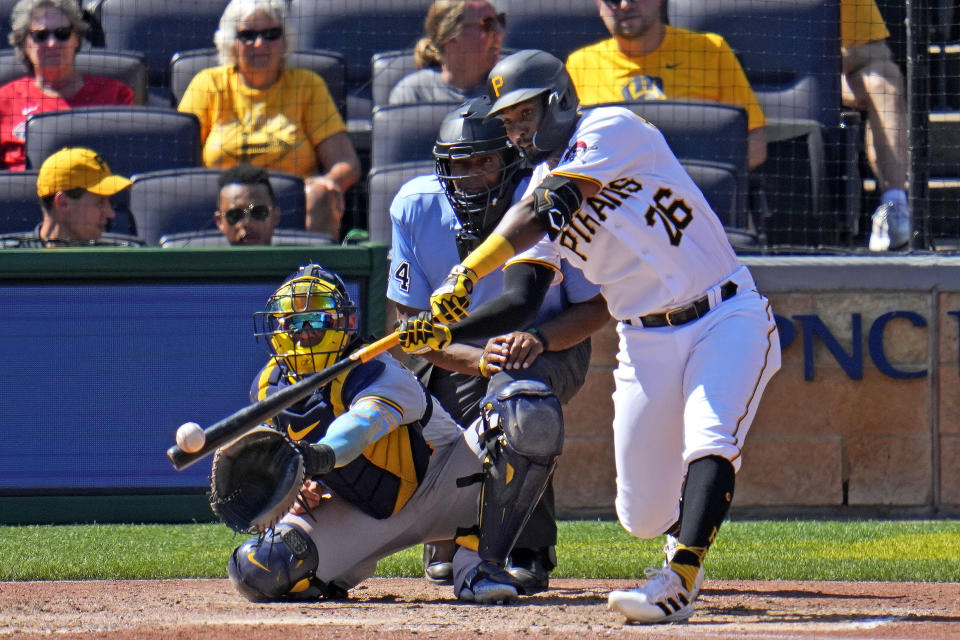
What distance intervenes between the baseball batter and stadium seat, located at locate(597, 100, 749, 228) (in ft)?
9.40

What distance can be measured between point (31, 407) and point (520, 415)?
3227 millimetres

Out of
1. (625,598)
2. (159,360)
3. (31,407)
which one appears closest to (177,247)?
(159,360)

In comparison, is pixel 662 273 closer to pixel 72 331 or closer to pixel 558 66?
pixel 558 66

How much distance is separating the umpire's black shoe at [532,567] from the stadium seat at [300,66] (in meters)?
3.92

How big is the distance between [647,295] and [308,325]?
0.97 metres

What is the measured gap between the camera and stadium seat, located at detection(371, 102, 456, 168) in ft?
23.0

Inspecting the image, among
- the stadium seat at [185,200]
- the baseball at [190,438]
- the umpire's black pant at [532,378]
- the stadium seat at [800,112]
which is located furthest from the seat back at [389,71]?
the baseball at [190,438]

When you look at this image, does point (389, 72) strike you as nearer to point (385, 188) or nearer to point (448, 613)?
point (385, 188)

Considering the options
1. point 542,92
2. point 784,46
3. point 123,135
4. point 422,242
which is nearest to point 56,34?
point 123,135

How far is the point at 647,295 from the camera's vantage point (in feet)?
12.7

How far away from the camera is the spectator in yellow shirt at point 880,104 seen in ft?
22.7

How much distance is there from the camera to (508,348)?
14.1ft

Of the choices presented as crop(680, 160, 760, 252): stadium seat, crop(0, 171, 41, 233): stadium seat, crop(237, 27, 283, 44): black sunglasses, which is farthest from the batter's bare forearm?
crop(0, 171, 41, 233): stadium seat

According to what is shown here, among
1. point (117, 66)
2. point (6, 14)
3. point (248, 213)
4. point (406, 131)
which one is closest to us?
point (248, 213)
